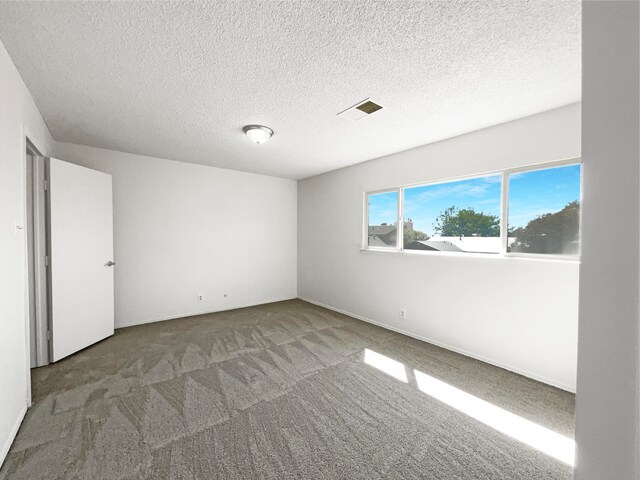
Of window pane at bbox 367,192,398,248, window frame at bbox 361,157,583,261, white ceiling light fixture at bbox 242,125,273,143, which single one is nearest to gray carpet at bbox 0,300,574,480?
window frame at bbox 361,157,583,261

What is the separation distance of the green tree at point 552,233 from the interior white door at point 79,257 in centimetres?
482

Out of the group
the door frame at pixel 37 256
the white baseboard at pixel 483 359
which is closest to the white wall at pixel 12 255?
the door frame at pixel 37 256

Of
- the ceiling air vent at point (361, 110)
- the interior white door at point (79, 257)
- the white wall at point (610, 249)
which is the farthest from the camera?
the interior white door at point (79, 257)

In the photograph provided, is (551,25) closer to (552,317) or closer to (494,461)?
(552,317)

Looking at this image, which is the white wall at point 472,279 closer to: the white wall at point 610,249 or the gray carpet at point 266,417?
the gray carpet at point 266,417

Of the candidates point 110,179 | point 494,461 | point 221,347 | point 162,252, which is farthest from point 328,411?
point 110,179

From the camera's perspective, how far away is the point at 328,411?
1957mm

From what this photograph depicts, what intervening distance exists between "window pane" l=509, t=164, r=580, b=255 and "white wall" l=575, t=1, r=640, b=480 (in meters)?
2.21

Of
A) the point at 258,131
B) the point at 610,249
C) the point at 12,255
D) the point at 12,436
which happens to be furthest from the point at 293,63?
the point at 12,436

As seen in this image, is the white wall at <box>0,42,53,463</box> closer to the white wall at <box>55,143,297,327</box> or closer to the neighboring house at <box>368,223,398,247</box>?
the white wall at <box>55,143,297,327</box>

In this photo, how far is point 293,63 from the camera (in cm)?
172

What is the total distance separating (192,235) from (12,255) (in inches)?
101

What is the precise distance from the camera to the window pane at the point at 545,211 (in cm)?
229

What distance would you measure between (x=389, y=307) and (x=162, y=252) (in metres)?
3.63
